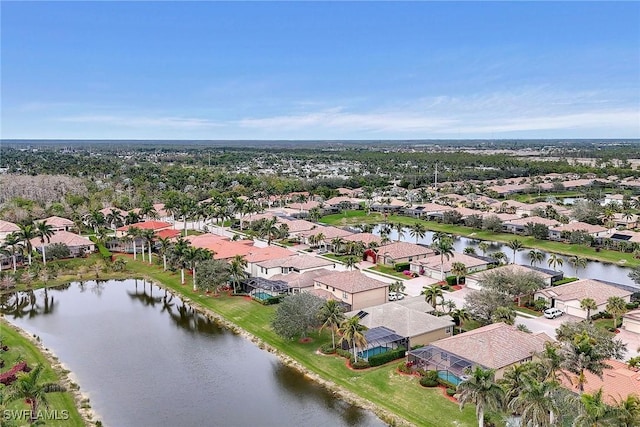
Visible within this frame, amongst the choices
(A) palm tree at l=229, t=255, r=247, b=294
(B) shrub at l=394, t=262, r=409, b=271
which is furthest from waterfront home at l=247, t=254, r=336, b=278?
(B) shrub at l=394, t=262, r=409, b=271

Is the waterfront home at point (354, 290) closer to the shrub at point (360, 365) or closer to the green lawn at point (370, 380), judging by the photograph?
the green lawn at point (370, 380)

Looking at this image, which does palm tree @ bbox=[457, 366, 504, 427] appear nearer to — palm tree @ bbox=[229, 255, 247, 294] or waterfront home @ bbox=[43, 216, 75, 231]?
palm tree @ bbox=[229, 255, 247, 294]

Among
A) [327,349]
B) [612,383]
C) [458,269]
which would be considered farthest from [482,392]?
[458,269]

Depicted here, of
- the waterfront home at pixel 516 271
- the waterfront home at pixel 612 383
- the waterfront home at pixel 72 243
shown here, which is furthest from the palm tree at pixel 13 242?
the waterfront home at pixel 612 383

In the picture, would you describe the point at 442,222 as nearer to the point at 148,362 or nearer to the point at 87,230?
the point at 87,230

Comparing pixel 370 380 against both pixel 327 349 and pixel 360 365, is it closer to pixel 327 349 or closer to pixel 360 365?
pixel 360 365

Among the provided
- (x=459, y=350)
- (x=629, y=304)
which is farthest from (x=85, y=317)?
(x=629, y=304)
